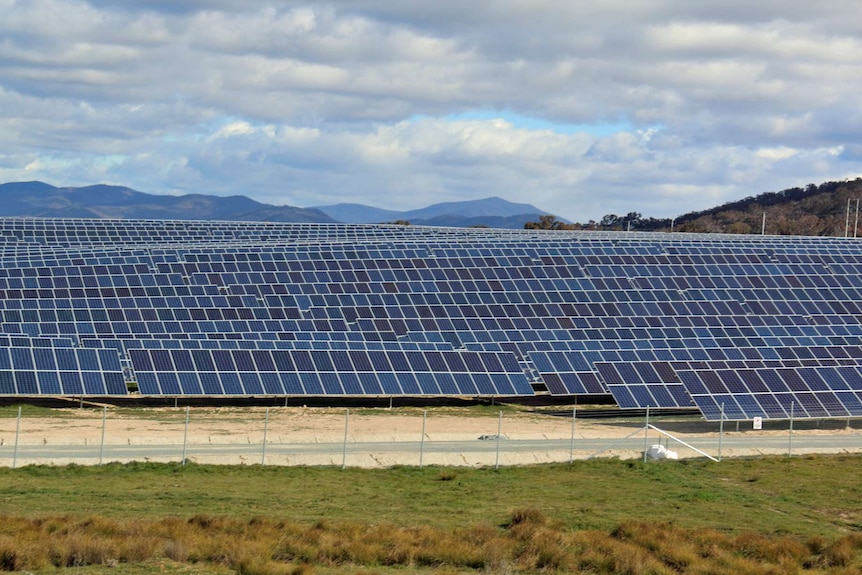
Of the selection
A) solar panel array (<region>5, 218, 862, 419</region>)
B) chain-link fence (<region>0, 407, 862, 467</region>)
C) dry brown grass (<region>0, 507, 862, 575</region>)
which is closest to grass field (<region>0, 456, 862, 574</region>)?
dry brown grass (<region>0, 507, 862, 575</region>)

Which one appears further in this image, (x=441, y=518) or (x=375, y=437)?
(x=375, y=437)

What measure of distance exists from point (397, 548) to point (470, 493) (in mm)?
9765

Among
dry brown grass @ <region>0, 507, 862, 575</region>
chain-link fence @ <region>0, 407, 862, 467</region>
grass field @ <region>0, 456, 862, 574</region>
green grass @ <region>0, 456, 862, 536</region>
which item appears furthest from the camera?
chain-link fence @ <region>0, 407, 862, 467</region>

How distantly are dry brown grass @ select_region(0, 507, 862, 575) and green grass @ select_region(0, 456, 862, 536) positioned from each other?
6.56 feet

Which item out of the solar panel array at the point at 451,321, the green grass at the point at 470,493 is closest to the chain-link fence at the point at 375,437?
the solar panel array at the point at 451,321

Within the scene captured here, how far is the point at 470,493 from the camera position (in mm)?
32781

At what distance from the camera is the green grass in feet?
92.9

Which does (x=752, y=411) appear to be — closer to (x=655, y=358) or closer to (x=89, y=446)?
(x=655, y=358)

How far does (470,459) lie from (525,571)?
16198mm

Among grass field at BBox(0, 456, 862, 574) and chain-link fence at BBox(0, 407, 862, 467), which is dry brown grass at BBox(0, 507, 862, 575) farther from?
chain-link fence at BBox(0, 407, 862, 467)

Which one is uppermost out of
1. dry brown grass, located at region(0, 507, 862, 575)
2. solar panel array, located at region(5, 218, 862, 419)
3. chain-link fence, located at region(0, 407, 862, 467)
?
solar panel array, located at region(5, 218, 862, 419)

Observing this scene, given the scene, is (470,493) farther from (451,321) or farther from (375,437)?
(451,321)

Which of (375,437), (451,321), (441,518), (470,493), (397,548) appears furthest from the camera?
(451,321)

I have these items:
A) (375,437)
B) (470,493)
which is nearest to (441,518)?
(470,493)
